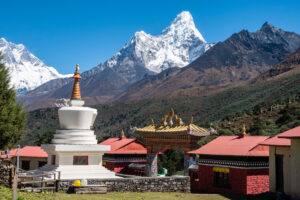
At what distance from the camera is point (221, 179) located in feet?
88.8

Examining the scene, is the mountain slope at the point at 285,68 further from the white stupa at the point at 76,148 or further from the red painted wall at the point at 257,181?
the white stupa at the point at 76,148

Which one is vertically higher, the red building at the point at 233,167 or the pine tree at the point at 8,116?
the pine tree at the point at 8,116

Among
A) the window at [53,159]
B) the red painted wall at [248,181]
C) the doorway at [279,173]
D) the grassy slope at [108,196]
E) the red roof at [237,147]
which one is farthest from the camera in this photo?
the red roof at [237,147]

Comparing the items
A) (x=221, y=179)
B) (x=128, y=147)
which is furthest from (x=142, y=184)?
(x=128, y=147)

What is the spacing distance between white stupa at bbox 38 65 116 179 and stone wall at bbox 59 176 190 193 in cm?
186

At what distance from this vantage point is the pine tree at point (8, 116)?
22.0 m

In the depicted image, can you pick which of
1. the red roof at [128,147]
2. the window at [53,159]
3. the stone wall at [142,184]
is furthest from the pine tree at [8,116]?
the red roof at [128,147]

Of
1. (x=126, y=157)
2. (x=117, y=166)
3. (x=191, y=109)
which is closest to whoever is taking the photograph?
(x=117, y=166)

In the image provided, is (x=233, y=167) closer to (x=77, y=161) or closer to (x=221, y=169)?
(x=221, y=169)

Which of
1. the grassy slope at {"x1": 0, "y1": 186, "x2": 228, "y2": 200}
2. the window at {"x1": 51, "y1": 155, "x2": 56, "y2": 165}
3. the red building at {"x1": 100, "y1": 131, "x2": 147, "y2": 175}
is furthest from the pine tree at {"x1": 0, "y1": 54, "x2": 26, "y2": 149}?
the red building at {"x1": 100, "y1": 131, "x2": 147, "y2": 175}

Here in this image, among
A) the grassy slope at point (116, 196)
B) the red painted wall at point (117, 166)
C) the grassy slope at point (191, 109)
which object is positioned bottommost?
the grassy slope at point (116, 196)

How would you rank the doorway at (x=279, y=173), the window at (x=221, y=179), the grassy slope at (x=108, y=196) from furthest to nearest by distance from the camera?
the window at (x=221, y=179) → the doorway at (x=279, y=173) → the grassy slope at (x=108, y=196)

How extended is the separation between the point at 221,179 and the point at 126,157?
1141 cm

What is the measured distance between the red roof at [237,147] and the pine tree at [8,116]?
43.4 feet
